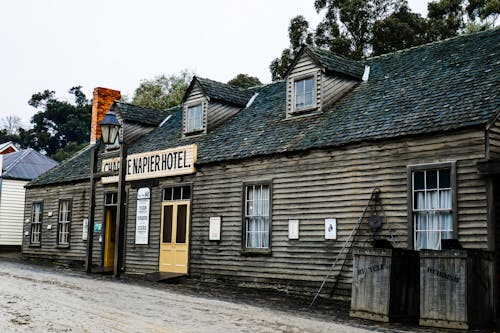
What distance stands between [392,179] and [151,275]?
28.4 feet

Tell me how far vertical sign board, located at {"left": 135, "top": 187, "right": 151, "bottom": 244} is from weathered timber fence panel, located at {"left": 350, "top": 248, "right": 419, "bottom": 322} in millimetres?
10519

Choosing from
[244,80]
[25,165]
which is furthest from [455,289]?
[244,80]

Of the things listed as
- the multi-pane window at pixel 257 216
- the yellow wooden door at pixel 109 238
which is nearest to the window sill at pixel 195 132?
the multi-pane window at pixel 257 216

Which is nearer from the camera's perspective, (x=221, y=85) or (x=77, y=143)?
(x=221, y=85)

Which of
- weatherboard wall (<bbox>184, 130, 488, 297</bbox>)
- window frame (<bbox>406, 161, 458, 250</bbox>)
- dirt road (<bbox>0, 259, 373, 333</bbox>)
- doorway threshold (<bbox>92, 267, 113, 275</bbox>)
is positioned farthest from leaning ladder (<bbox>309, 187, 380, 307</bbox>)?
doorway threshold (<bbox>92, 267, 113, 275</bbox>)

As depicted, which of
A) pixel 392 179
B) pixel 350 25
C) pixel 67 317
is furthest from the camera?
pixel 350 25

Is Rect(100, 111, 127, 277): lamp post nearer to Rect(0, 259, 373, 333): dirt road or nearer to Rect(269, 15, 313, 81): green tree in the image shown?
Rect(0, 259, 373, 333): dirt road

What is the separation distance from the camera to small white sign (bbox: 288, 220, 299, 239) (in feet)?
50.1

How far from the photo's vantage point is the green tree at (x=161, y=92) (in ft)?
157

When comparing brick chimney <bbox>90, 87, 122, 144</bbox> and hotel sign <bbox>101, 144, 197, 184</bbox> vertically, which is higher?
brick chimney <bbox>90, 87, 122, 144</bbox>

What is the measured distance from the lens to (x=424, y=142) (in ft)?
42.0

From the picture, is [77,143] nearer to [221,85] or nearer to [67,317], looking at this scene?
[221,85]

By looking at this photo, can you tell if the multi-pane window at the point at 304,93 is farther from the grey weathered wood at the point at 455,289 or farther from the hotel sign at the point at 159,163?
the grey weathered wood at the point at 455,289

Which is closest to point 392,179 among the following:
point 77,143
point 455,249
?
point 455,249
